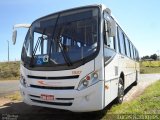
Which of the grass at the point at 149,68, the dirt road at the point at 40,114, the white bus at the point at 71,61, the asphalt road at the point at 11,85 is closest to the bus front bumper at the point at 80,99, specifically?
the white bus at the point at 71,61

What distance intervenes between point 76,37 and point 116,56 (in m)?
2.03

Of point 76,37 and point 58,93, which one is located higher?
point 76,37

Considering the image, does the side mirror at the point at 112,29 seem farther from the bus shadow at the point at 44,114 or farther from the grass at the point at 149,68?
the grass at the point at 149,68

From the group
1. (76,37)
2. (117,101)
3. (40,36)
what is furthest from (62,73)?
(117,101)

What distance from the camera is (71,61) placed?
23.2ft

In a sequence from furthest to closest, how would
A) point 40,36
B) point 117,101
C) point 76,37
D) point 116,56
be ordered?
point 117,101 → point 116,56 → point 40,36 → point 76,37

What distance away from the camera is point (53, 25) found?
7.93m

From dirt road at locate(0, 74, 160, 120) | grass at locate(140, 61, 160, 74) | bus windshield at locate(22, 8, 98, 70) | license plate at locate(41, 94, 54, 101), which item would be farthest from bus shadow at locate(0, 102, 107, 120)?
grass at locate(140, 61, 160, 74)

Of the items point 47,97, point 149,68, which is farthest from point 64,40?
point 149,68

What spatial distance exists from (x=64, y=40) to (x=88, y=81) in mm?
1406

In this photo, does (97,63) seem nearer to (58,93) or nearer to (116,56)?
(58,93)

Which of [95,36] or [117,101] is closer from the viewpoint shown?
[95,36]

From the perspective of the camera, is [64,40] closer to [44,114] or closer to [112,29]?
[112,29]

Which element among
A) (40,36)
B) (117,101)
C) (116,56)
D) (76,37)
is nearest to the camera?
(76,37)
